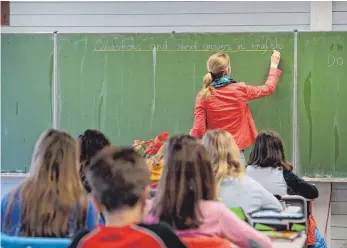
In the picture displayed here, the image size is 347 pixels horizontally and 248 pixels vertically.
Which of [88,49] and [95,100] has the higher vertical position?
[88,49]

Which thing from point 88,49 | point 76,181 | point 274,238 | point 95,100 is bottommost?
point 274,238

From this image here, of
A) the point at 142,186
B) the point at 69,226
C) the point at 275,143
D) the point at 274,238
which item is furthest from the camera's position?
the point at 275,143

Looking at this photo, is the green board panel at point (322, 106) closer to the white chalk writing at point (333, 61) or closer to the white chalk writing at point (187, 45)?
the white chalk writing at point (333, 61)

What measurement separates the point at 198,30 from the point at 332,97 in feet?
4.24

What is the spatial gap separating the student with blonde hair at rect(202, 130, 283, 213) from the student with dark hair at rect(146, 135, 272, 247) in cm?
72

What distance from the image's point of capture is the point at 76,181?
2.57 metres

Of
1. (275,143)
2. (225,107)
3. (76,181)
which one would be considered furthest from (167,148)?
(225,107)

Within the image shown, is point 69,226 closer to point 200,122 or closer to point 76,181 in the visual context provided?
point 76,181

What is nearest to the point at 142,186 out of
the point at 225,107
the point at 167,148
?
the point at 167,148

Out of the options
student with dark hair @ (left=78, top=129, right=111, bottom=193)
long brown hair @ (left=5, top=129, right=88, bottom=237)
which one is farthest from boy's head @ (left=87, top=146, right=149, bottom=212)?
student with dark hair @ (left=78, top=129, right=111, bottom=193)

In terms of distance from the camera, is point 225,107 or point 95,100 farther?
point 95,100

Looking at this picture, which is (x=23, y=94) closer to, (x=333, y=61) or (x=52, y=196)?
(x=333, y=61)

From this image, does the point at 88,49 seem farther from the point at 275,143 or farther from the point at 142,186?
the point at 142,186

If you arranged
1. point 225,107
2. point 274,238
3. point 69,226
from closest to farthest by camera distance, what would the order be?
point 69,226 < point 274,238 < point 225,107
